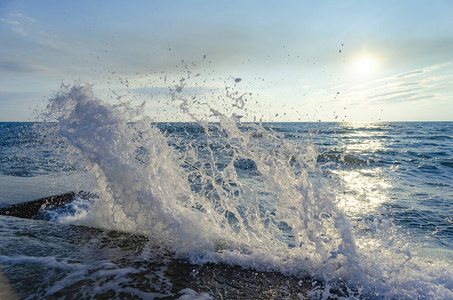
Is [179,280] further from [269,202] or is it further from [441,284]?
[269,202]

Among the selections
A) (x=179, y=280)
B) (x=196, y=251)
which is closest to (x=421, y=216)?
(x=196, y=251)

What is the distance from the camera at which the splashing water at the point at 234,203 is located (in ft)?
10.8

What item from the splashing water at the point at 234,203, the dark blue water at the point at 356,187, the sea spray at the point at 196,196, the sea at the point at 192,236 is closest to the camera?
the sea at the point at 192,236

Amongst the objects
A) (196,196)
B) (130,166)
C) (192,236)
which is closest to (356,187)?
(196,196)

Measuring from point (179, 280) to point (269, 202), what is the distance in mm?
3978

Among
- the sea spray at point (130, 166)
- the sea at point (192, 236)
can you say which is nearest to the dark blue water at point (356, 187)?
the sea at point (192, 236)

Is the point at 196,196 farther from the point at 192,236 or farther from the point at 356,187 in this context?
the point at 356,187

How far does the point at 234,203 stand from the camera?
18.0 ft

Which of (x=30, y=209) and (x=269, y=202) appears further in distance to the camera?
(x=269, y=202)

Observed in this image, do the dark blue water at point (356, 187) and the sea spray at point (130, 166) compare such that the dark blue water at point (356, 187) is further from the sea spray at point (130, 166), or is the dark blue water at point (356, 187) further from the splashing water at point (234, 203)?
the sea spray at point (130, 166)

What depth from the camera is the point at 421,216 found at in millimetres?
5945

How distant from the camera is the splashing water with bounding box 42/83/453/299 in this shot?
3.31 meters

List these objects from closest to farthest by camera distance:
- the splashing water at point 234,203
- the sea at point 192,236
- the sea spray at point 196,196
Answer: the sea at point 192,236, the splashing water at point 234,203, the sea spray at point 196,196

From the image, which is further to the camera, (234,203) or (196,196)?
(234,203)
